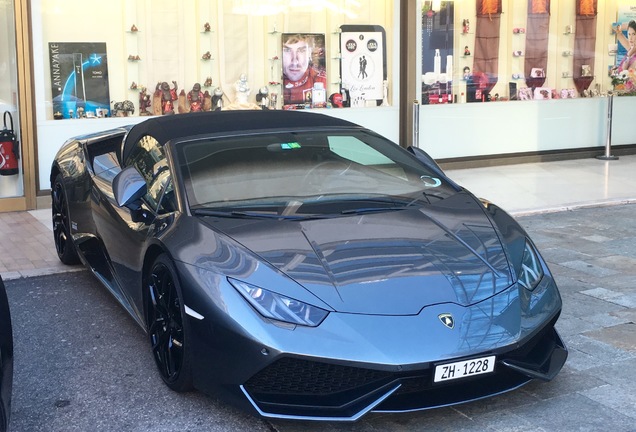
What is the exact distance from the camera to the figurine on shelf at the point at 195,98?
10289 mm

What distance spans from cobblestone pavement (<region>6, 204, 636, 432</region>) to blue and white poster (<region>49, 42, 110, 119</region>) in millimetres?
3510

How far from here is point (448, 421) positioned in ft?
12.6

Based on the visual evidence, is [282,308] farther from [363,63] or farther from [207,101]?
[363,63]

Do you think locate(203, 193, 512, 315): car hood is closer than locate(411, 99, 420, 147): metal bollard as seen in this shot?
Yes

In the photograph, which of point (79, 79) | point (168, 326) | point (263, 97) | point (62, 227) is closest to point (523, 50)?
point (263, 97)

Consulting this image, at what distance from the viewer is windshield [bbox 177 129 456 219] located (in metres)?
4.50

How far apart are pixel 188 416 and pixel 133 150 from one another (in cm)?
202

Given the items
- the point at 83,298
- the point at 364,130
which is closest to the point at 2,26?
the point at 83,298

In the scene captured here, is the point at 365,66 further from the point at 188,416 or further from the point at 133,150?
the point at 188,416

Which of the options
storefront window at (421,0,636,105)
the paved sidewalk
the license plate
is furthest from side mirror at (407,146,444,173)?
storefront window at (421,0,636,105)

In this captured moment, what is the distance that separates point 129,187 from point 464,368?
2.10 m

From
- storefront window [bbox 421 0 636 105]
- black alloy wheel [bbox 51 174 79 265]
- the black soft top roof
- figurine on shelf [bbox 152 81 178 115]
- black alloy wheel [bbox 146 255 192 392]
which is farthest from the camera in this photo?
storefront window [bbox 421 0 636 105]

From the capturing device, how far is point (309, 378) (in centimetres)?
360

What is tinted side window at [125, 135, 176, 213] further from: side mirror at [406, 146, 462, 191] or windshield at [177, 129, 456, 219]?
side mirror at [406, 146, 462, 191]
